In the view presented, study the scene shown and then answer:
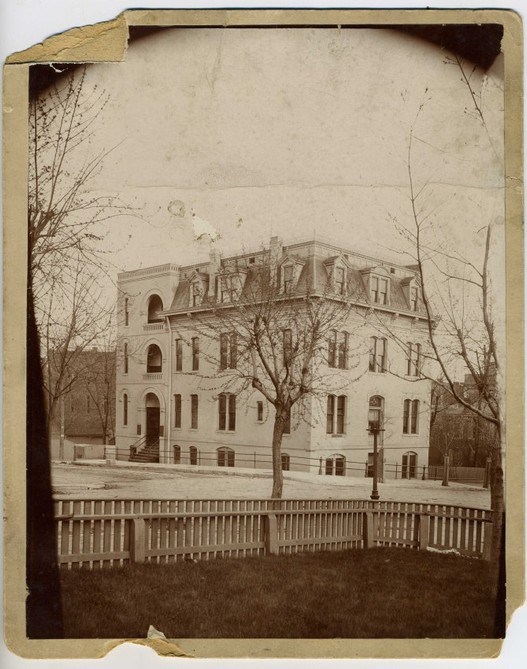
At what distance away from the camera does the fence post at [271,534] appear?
3.34 m

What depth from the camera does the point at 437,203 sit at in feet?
11.0

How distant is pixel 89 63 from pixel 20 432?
204 centimetres

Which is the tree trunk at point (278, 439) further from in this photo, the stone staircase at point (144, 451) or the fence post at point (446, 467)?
the fence post at point (446, 467)

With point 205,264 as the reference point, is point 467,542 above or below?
below

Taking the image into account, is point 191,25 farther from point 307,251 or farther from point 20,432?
point 20,432

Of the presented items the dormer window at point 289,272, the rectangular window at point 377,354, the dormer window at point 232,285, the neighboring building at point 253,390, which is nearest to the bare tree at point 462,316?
the neighboring building at point 253,390

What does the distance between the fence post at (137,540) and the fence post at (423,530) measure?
1518 mm

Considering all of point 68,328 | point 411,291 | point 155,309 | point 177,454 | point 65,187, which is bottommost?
point 177,454

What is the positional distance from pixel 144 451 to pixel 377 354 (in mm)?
1376

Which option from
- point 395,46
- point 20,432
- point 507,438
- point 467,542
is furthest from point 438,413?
point 20,432

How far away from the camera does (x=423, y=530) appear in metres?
3.38

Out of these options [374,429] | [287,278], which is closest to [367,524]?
[374,429]

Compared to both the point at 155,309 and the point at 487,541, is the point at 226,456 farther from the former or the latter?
the point at 487,541

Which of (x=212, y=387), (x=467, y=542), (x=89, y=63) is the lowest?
(x=467, y=542)
